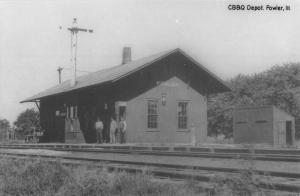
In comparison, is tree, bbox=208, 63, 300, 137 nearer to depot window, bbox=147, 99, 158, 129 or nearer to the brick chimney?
the brick chimney

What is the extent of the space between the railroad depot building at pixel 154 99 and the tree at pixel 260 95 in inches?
689

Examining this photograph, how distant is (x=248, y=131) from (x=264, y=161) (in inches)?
492

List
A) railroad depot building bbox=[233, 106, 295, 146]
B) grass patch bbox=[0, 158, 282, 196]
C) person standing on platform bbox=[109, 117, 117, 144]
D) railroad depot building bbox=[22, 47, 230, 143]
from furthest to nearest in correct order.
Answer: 1. railroad depot building bbox=[22, 47, 230, 143]
2. person standing on platform bbox=[109, 117, 117, 144]
3. railroad depot building bbox=[233, 106, 295, 146]
4. grass patch bbox=[0, 158, 282, 196]

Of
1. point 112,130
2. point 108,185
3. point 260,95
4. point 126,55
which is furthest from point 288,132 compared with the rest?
point 260,95

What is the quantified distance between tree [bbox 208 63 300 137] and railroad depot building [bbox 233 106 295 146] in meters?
17.9

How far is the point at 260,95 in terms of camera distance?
44625mm

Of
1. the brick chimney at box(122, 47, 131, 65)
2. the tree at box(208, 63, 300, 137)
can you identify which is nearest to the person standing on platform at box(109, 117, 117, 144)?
the brick chimney at box(122, 47, 131, 65)

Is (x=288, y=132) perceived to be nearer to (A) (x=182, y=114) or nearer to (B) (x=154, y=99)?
(A) (x=182, y=114)

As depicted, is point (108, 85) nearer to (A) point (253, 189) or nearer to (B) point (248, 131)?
(B) point (248, 131)

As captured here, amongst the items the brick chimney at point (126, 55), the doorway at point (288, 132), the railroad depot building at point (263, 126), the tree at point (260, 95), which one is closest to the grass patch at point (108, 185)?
the railroad depot building at point (263, 126)

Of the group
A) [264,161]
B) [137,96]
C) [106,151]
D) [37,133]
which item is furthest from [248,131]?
[37,133]

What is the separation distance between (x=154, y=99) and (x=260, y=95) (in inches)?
895

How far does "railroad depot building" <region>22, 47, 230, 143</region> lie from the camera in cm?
2384

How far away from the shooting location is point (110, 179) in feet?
19.6
